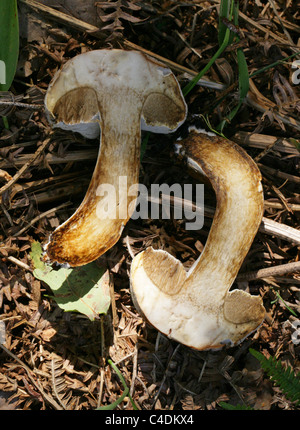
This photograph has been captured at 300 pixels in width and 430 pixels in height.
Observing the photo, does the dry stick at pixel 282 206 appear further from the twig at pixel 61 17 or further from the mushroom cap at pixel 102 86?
the twig at pixel 61 17

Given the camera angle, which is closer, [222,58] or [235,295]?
[235,295]

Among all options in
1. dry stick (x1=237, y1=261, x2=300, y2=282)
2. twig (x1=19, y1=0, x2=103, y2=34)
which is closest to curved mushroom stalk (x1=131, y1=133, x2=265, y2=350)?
dry stick (x1=237, y1=261, x2=300, y2=282)

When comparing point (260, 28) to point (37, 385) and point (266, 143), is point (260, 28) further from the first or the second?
point (37, 385)

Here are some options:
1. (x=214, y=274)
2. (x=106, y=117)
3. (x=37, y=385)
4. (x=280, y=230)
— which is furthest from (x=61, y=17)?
(x=37, y=385)

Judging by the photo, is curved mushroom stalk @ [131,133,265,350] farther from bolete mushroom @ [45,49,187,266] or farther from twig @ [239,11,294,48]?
twig @ [239,11,294,48]
